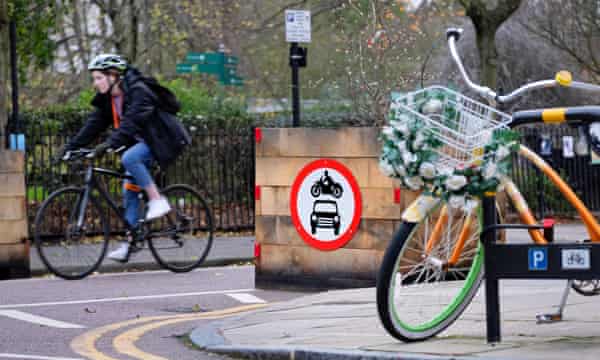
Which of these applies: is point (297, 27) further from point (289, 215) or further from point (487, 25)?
point (289, 215)

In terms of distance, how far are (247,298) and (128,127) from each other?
206 cm

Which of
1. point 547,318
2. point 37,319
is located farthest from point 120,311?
point 547,318

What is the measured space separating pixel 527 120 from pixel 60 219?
5.65m

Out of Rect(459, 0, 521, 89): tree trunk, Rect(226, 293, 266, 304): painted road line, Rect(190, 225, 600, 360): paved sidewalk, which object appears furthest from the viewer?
Rect(459, 0, 521, 89): tree trunk

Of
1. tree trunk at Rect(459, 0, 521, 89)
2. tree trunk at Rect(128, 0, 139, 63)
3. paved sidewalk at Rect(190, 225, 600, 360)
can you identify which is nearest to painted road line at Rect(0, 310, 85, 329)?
paved sidewalk at Rect(190, 225, 600, 360)

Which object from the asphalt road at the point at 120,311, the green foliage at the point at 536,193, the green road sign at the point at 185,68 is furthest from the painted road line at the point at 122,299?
the green road sign at the point at 185,68

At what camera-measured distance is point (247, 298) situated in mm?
9008

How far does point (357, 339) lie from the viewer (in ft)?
20.5

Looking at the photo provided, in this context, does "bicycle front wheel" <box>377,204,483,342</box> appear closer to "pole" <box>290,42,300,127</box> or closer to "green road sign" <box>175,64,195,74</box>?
"pole" <box>290,42,300,127</box>

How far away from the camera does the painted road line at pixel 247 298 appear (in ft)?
28.8

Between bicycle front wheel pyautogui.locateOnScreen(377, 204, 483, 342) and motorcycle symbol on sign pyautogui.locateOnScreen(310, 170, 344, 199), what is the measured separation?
2751mm

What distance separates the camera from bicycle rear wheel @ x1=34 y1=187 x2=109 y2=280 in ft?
33.4

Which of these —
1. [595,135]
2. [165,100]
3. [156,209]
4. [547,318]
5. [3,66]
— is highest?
[3,66]

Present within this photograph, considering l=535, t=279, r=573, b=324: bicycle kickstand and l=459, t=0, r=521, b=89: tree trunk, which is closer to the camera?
l=535, t=279, r=573, b=324: bicycle kickstand
